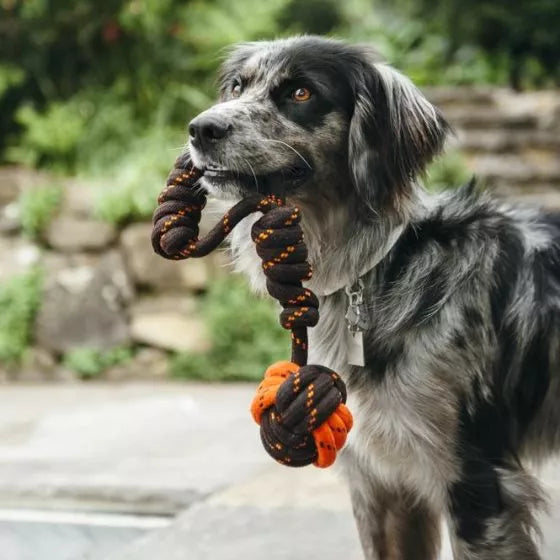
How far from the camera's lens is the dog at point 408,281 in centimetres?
237

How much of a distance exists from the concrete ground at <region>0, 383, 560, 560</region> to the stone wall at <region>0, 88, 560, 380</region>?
3.16 ft

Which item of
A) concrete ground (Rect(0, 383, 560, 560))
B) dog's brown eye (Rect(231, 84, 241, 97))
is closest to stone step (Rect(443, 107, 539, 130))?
concrete ground (Rect(0, 383, 560, 560))

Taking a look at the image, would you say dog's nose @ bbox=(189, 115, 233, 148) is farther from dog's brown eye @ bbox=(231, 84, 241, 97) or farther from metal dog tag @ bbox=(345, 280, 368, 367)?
metal dog tag @ bbox=(345, 280, 368, 367)

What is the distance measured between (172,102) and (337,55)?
6061 millimetres

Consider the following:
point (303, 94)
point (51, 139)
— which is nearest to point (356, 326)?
point (303, 94)

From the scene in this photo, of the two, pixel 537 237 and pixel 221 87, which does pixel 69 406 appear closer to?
pixel 221 87

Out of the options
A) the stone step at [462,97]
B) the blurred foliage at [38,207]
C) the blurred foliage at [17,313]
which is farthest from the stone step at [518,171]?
the blurred foliage at [17,313]

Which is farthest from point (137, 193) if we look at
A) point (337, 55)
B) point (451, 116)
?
point (337, 55)

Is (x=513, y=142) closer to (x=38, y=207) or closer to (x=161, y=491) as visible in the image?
(x=38, y=207)

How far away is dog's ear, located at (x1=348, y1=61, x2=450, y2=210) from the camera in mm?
2434

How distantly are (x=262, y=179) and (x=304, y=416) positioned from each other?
68 centimetres

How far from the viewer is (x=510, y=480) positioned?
2369mm

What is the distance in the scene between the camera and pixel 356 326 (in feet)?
8.02

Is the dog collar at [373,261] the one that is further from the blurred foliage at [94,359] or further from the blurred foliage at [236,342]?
the blurred foliage at [94,359]
